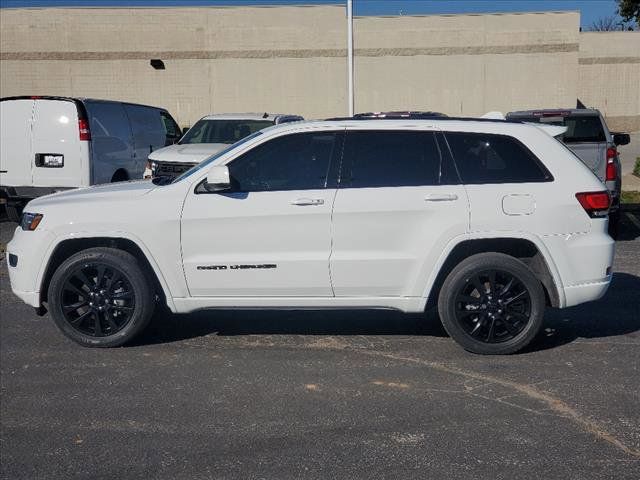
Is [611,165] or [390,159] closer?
[390,159]

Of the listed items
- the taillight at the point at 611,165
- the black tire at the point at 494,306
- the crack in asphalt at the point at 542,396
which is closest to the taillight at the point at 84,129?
the taillight at the point at 611,165

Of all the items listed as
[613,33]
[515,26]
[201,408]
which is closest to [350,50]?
[515,26]

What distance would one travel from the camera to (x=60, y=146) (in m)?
13.2

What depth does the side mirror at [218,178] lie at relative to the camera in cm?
629

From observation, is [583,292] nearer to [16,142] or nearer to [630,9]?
[16,142]

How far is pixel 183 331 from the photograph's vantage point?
23.8 ft

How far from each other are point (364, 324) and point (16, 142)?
807cm

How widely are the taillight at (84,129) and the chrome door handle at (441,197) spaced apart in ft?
27.0

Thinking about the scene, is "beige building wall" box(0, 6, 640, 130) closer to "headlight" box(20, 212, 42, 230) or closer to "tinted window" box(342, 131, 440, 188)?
"tinted window" box(342, 131, 440, 188)

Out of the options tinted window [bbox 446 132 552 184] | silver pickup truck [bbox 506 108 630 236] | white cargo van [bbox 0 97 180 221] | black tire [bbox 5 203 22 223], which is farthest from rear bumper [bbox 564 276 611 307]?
black tire [bbox 5 203 22 223]

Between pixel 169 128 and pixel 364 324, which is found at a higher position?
pixel 169 128

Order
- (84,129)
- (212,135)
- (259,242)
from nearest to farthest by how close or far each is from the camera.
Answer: (259,242), (84,129), (212,135)

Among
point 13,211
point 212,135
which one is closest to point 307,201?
point 212,135

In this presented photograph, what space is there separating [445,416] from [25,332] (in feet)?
13.1
